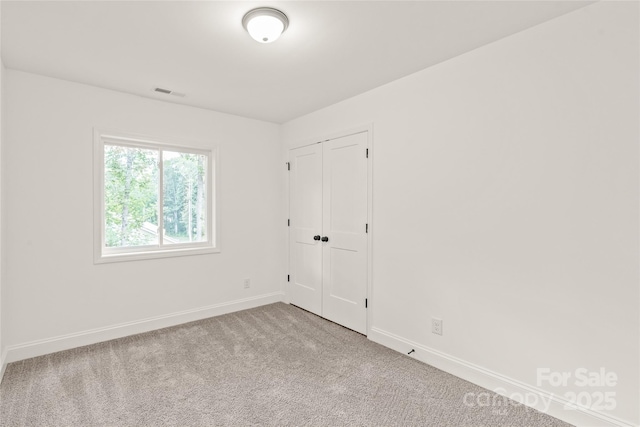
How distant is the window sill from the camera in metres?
3.14

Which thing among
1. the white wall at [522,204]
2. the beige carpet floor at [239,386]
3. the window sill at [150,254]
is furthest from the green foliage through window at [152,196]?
the white wall at [522,204]

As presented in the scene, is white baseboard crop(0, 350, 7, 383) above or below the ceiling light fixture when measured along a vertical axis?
below

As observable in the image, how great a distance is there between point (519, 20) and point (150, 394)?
347 centimetres

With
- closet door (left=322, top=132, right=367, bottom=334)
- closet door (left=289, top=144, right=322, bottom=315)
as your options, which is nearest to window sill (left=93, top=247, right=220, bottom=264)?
closet door (left=289, top=144, right=322, bottom=315)

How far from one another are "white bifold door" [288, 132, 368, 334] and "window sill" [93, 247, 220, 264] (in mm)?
1128

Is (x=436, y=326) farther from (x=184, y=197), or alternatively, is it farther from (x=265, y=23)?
(x=184, y=197)

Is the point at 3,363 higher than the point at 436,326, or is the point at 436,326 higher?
the point at 436,326

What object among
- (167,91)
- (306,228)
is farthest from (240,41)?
(306,228)

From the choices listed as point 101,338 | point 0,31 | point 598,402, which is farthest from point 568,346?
point 0,31

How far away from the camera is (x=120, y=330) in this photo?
321 cm

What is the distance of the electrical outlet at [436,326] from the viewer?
8.49 ft

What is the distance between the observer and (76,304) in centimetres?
300

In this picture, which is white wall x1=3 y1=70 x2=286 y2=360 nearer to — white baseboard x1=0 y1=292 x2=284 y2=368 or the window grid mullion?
white baseboard x1=0 y1=292 x2=284 y2=368

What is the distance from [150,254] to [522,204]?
11.3 ft
